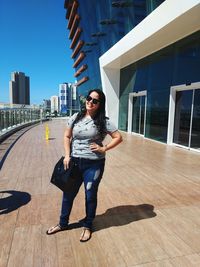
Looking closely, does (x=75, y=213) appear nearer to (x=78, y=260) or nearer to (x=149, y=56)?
(x=78, y=260)

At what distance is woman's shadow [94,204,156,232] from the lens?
3.21 m

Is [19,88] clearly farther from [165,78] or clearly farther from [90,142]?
[90,142]

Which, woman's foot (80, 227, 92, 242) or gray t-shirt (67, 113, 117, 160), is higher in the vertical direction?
gray t-shirt (67, 113, 117, 160)

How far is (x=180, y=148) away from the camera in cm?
966

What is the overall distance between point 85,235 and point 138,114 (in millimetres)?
11671

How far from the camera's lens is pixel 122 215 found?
3.46 m

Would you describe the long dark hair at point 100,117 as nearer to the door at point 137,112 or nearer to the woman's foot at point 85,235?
the woman's foot at point 85,235

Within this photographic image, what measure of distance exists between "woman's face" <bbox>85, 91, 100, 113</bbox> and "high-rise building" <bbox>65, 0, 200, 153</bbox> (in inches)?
233

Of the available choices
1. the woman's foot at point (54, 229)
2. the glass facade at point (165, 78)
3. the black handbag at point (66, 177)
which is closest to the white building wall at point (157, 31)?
the glass facade at point (165, 78)

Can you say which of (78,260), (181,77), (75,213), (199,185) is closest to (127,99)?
(181,77)

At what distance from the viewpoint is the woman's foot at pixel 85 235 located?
2.76m

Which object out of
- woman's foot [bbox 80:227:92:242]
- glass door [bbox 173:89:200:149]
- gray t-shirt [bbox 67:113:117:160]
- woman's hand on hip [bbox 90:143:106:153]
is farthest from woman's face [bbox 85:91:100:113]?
glass door [bbox 173:89:200:149]

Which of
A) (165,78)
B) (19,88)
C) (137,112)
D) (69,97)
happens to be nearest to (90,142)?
(165,78)

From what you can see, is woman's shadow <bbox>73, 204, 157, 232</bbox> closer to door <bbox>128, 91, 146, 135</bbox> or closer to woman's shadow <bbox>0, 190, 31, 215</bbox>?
woman's shadow <bbox>0, 190, 31, 215</bbox>
